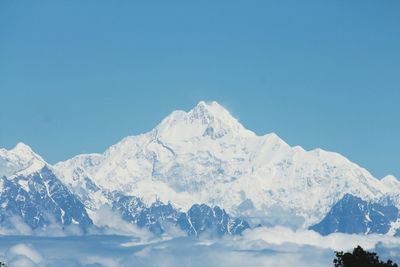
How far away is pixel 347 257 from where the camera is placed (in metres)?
187

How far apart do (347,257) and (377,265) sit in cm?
498

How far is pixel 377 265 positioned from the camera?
185 m
